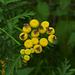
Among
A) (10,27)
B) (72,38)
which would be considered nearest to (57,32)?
(72,38)

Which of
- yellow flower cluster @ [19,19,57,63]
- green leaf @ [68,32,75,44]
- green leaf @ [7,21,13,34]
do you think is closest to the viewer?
yellow flower cluster @ [19,19,57,63]

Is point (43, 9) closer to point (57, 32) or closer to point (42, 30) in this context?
point (57, 32)

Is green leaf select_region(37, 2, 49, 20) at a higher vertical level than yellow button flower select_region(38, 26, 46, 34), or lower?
lower

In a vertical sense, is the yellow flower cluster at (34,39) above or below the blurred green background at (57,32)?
above

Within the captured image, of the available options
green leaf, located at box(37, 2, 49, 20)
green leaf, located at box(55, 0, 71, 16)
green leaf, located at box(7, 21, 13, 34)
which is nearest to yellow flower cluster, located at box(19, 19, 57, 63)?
green leaf, located at box(7, 21, 13, 34)

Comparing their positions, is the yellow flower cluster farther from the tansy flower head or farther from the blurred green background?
the blurred green background

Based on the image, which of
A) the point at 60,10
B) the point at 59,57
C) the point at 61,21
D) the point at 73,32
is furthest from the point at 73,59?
the point at 60,10

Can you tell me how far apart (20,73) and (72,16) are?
1.98 m

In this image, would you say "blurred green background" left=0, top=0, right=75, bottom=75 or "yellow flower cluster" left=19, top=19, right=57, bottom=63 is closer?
"yellow flower cluster" left=19, top=19, right=57, bottom=63

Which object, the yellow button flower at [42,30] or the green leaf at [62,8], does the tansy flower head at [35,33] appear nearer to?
the yellow button flower at [42,30]

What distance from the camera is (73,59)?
10.4ft

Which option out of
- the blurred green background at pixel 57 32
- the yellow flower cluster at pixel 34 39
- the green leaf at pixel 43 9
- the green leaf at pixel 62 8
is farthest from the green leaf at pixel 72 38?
the yellow flower cluster at pixel 34 39

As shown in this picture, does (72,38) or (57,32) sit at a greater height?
(57,32)

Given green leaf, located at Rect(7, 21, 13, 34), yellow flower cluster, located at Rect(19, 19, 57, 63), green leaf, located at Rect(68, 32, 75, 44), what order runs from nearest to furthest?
yellow flower cluster, located at Rect(19, 19, 57, 63) → green leaf, located at Rect(7, 21, 13, 34) → green leaf, located at Rect(68, 32, 75, 44)
